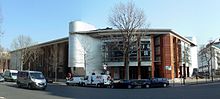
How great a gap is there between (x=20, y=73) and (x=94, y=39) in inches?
1486

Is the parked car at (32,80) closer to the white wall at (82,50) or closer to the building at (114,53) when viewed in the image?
the building at (114,53)

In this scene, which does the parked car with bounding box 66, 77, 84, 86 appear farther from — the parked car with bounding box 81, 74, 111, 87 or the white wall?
the white wall

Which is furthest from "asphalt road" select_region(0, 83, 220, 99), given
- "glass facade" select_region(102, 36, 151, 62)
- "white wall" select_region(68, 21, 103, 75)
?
"white wall" select_region(68, 21, 103, 75)

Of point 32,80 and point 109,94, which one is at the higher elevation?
point 32,80

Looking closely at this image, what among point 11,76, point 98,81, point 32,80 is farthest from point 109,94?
point 11,76

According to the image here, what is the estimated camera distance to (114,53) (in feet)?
227

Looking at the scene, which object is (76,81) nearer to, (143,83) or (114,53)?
(143,83)

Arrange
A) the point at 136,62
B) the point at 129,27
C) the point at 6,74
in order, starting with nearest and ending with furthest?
1. the point at 129,27
2. the point at 6,74
3. the point at 136,62

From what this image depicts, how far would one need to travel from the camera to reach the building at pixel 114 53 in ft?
225

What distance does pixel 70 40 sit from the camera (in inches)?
2803

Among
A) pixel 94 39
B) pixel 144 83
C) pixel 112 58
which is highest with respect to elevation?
pixel 94 39

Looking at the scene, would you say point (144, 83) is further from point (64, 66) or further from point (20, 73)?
point (64, 66)

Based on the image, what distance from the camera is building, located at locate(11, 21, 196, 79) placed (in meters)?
68.4

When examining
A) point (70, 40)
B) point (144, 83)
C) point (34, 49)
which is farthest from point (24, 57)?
point (144, 83)
